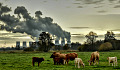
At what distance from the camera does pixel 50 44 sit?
372ft

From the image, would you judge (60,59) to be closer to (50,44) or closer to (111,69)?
(111,69)

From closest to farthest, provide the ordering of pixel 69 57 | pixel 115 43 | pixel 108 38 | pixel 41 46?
pixel 69 57 → pixel 41 46 → pixel 115 43 → pixel 108 38

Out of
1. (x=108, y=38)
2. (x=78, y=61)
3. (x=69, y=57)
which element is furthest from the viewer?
A: (x=108, y=38)

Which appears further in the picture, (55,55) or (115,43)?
(115,43)

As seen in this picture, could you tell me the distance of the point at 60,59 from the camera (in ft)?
98.4

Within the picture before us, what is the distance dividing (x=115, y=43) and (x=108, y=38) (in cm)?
1114

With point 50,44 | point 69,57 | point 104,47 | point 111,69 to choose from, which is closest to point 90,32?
point 104,47

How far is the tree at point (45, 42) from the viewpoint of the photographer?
11288cm

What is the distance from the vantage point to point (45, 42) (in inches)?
4505

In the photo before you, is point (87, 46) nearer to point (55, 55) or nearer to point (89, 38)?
point (89, 38)

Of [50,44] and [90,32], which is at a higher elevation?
[90,32]

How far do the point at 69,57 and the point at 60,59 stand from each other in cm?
173

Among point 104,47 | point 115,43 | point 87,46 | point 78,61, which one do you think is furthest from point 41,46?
point 78,61

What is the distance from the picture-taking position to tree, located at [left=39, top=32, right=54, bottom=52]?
113 metres
